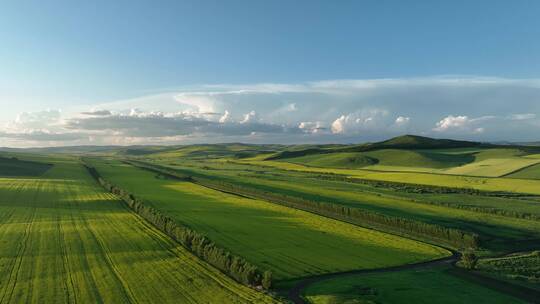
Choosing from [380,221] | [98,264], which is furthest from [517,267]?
[98,264]

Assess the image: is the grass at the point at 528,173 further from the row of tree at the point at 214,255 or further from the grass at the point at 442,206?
the row of tree at the point at 214,255

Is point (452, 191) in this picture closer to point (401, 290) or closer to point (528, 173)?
point (528, 173)

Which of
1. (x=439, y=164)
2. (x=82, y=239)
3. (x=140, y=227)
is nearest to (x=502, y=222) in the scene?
(x=140, y=227)

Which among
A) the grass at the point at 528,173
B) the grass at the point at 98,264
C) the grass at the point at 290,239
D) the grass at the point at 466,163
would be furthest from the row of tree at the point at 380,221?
the grass at the point at 528,173

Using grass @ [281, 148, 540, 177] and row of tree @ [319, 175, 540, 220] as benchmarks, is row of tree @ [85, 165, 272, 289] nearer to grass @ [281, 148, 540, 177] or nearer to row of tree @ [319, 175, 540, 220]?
row of tree @ [319, 175, 540, 220]

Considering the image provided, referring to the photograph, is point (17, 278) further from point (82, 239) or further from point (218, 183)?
point (218, 183)
